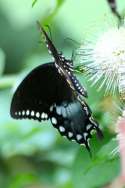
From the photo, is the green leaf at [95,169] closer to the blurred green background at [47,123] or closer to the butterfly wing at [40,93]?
the blurred green background at [47,123]

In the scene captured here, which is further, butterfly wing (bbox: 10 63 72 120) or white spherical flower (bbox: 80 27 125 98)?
butterfly wing (bbox: 10 63 72 120)

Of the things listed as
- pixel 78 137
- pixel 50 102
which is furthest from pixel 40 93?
pixel 78 137

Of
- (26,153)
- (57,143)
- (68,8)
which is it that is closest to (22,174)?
(26,153)

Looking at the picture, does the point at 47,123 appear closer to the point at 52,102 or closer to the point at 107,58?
the point at 52,102

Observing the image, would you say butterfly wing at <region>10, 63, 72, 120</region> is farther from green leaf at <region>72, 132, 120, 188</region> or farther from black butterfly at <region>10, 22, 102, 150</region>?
green leaf at <region>72, 132, 120, 188</region>

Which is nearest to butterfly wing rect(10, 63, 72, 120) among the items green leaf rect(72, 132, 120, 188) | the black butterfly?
the black butterfly

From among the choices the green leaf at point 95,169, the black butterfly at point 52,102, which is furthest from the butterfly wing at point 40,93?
the green leaf at point 95,169
